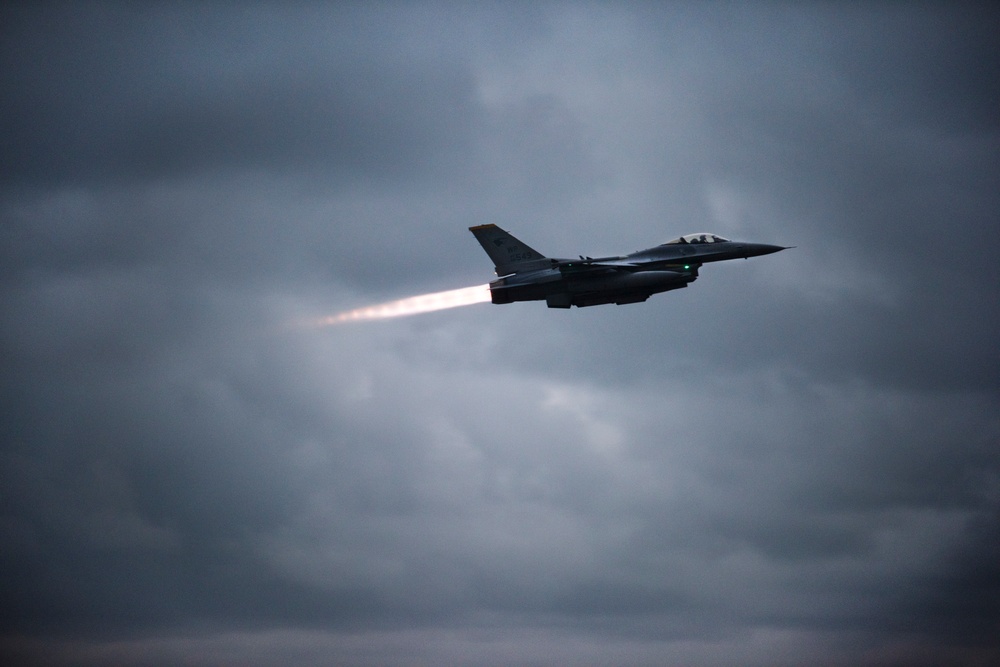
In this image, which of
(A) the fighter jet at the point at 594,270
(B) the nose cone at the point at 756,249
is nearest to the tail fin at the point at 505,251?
(A) the fighter jet at the point at 594,270

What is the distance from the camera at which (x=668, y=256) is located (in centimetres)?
6178

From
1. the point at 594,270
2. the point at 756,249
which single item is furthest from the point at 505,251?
the point at 756,249

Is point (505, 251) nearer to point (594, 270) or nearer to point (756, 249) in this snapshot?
point (594, 270)

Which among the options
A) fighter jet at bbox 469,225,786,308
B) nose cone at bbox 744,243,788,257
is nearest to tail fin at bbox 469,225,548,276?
fighter jet at bbox 469,225,786,308

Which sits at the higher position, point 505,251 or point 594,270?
point 505,251

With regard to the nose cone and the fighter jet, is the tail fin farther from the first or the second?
the nose cone

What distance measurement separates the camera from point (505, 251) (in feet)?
201

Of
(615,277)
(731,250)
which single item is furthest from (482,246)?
(731,250)

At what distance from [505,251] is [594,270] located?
23.4 feet

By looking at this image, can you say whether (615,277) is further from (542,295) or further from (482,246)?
(482,246)

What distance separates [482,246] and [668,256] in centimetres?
1422

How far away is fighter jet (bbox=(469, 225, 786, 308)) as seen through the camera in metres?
58.8

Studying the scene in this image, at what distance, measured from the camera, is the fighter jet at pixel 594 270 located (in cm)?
5881

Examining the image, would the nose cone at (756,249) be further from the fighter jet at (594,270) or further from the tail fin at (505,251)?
the tail fin at (505,251)
